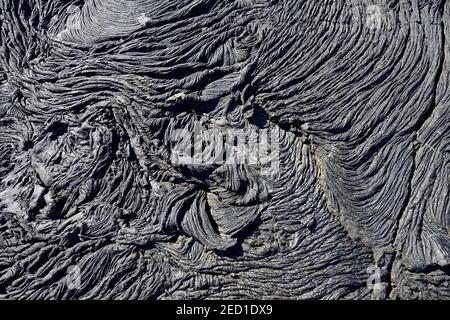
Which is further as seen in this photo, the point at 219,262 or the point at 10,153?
the point at 10,153

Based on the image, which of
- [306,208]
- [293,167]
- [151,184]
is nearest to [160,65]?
[151,184]

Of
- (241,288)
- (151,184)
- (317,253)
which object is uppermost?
(151,184)

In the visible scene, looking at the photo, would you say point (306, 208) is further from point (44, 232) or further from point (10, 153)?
point (10, 153)

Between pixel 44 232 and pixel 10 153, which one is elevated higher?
pixel 10 153

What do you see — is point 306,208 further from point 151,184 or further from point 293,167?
point 151,184

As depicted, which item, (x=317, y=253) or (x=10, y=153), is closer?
(x=317, y=253)

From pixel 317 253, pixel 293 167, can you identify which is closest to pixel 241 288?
pixel 317 253
